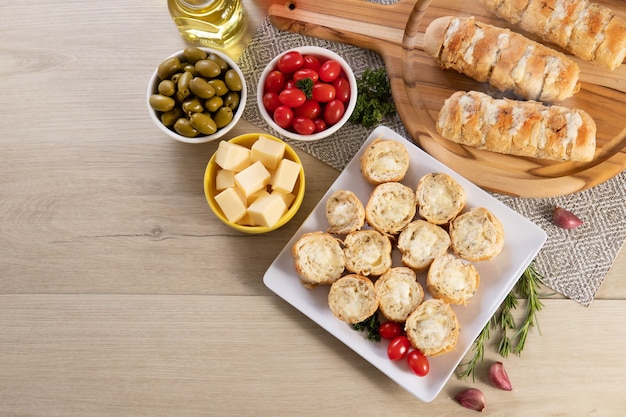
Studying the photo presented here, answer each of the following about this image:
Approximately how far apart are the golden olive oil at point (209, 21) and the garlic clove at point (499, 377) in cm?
153

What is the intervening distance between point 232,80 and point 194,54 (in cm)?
16

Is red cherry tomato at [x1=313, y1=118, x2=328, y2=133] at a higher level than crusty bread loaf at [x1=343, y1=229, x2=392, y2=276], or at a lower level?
higher

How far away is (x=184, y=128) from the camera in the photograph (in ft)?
7.79

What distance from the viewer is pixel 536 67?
2.40 meters

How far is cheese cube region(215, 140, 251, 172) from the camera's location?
2354 mm

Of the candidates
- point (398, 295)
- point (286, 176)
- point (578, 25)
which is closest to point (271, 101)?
point (286, 176)

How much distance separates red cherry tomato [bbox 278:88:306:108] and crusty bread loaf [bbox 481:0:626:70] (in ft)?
2.58

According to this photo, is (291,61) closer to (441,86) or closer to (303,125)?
(303,125)

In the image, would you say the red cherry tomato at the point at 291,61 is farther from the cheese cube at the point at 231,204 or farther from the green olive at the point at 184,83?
the cheese cube at the point at 231,204

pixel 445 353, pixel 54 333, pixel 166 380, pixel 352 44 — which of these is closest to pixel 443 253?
pixel 445 353

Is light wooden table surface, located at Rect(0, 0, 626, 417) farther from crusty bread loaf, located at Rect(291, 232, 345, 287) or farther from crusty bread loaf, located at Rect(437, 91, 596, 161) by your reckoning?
crusty bread loaf, located at Rect(437, 91, 596, 161)

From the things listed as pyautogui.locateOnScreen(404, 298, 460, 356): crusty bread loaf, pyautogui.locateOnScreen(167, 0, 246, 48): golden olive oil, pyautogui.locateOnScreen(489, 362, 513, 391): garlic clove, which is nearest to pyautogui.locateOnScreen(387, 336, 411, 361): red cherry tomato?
pyautogui.locateOnScreen(404, 298, 460, 356): crusty bread loaf

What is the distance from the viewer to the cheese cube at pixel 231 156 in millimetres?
2354

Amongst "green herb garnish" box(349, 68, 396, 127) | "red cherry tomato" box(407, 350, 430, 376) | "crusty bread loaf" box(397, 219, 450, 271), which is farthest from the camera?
"green herb garnish" box(349, 68, 396, 127)
